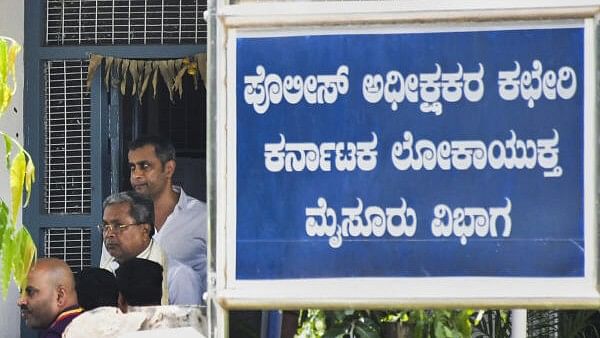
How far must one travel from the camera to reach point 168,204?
7191 mm

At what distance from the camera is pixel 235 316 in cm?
725

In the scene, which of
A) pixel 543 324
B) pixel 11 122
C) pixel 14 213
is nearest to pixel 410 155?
pixel 14 213

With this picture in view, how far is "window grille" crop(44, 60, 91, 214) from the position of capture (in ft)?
23.9

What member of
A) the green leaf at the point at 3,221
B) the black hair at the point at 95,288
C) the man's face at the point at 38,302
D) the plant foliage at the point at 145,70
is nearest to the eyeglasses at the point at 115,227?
the black hair at the point at 95,288

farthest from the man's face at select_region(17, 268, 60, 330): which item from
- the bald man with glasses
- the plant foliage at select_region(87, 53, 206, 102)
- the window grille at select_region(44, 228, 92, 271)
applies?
the plant foliage at select_region(87, 53, 206, 102)

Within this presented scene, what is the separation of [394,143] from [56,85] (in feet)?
11.5

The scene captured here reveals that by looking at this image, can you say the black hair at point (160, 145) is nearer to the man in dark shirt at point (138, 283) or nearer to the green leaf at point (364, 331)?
the man in dark shirt at point (138, 283)

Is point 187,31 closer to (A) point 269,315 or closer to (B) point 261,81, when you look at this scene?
(A) point 269,315

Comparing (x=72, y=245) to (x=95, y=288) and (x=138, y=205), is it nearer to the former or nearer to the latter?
(x=95, y=288)

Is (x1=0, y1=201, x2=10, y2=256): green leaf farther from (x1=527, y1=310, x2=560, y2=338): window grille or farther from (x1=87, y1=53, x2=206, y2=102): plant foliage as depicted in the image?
(x1=527, y1=310, x2=560, y2=338): window grille

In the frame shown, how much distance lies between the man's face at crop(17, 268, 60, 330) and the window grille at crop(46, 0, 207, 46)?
4.61ft

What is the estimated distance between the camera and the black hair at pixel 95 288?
23.1 ft

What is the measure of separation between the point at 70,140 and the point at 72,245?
0.62 meters

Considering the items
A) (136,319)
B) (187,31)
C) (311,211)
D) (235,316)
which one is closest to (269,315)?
(235,316)
